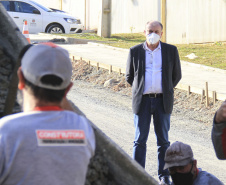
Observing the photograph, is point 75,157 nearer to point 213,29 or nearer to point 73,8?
point 213,29

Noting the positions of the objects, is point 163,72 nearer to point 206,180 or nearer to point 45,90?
point 206,180

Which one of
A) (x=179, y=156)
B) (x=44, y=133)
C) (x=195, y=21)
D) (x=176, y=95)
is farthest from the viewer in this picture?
(x=195, y=21)

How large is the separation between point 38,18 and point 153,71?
15.3m

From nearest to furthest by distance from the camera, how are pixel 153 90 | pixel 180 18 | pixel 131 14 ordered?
pixel 153 90 → pixel 180 18 → pixel 131 14

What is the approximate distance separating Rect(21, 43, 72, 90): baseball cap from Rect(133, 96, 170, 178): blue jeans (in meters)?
3.90

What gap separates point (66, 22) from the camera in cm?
2152

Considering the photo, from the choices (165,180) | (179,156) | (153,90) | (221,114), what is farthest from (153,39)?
(221,114)

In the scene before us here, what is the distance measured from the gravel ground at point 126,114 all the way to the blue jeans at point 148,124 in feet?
1.21

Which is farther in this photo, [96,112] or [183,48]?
[183,48]

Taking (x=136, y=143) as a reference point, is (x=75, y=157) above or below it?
above

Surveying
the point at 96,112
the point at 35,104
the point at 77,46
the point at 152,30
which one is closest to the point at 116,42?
the point at 77,46

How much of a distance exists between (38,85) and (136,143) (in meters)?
4.14

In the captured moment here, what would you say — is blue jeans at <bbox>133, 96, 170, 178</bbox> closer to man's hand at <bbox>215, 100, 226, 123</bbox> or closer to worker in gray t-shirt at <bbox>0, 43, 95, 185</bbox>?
man's hand at <bbox>215, 100, 226, 123</bbox>

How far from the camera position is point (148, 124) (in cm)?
625
